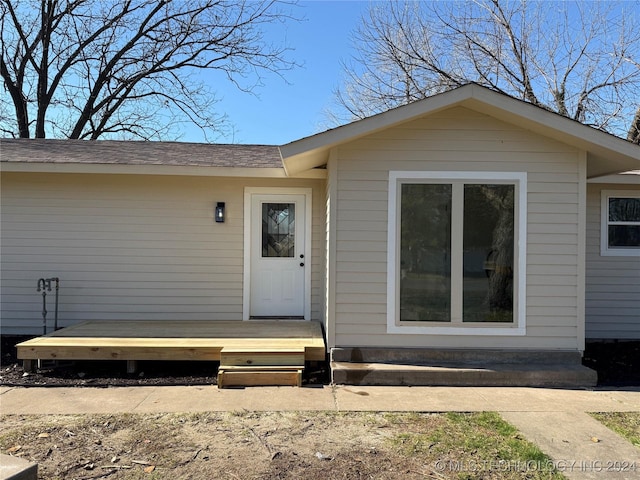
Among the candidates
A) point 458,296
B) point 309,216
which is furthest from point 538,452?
point 309,216

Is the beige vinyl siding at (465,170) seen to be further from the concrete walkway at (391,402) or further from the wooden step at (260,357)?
the concrete walkway at (391,402)

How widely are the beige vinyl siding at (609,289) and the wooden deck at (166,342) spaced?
4.38 meters

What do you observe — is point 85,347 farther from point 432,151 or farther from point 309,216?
point 432,151

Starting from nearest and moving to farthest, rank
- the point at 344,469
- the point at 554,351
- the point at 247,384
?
the point at 344,469, the point at 247,384, the point at 554,351

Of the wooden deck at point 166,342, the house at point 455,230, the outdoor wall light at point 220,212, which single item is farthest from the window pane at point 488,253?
the outdoor wall light at point 220,212

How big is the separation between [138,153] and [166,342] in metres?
3.28

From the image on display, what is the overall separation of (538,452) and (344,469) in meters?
1.43

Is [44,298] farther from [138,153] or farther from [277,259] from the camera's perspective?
[277,259]

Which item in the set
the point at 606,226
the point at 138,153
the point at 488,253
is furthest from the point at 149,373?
the point at 606,226

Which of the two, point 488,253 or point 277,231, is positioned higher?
point 277,231

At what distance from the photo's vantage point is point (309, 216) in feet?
21.5

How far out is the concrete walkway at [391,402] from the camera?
349 centimetres

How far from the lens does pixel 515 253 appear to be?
4938 millimetres

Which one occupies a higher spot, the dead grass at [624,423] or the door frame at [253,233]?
the door frame at [253,233]
